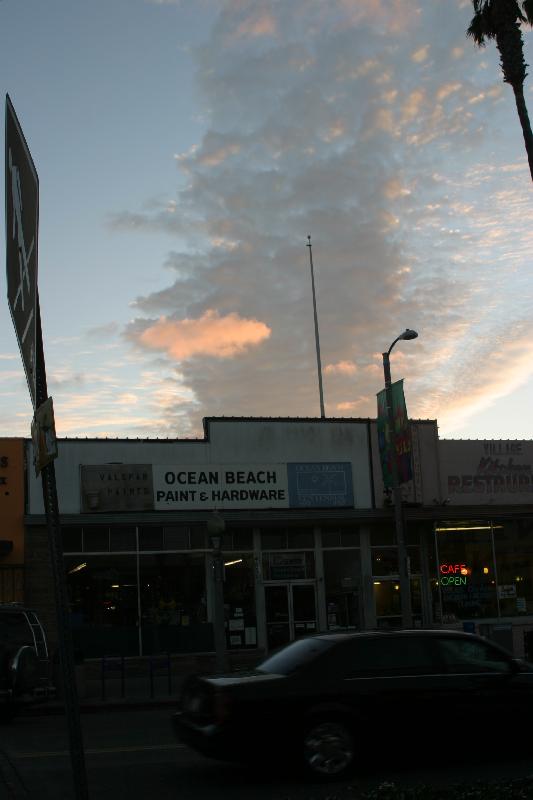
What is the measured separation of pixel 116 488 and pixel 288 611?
6.35 metres

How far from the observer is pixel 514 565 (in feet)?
96.8

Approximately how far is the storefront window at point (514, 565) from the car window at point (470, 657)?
62.2 feet

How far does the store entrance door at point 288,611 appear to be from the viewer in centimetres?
2720

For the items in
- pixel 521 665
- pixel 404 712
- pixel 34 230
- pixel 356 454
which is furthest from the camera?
pixel 356 454

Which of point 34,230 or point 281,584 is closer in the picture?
point 34,230

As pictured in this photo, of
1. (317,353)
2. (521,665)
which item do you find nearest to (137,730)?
(521,665)

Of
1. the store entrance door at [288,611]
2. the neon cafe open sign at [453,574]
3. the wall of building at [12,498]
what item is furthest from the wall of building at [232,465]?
the neon cafe open sign at [453,574]

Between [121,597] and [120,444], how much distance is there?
4290 mm

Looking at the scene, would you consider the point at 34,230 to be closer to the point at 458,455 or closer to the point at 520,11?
the point at 520,11

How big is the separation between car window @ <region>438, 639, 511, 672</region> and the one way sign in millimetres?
6937

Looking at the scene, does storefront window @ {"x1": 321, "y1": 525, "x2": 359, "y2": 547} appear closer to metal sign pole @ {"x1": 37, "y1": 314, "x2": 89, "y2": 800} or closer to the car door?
the car door

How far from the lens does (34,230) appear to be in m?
5.20

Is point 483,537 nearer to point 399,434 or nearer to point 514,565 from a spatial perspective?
point 514,565

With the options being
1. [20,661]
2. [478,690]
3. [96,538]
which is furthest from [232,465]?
[478,690]
